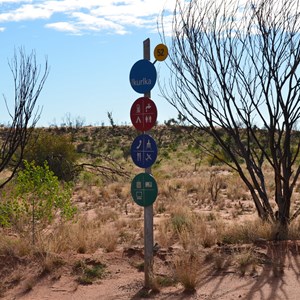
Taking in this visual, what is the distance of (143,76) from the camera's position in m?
7.69

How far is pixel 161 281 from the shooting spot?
311 inches

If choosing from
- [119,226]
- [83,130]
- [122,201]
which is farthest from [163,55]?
[83,130]

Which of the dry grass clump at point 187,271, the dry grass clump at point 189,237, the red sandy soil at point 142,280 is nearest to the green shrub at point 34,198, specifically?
the red sandy soil at point 142,280

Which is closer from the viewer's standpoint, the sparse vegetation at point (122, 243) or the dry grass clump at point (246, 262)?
the dry grass clump at point (246, 262)

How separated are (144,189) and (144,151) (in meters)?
0.52

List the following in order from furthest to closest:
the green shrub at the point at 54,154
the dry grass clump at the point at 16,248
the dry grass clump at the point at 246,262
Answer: the green shrub at the point at 54,154 → the dry grass clump at the point at 16,248 → the dry grass clump at the point at 246,262

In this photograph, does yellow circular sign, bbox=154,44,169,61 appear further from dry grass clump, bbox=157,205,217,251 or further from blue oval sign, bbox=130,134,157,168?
dry grass clump, bbox=157,205,217,251

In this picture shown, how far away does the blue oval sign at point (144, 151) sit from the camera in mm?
7605

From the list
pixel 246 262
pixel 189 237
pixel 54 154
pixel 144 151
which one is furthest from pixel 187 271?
pixel 54 154

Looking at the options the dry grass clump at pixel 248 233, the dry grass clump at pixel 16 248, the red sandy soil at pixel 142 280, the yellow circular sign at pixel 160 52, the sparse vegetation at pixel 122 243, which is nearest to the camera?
the red sandy soil at pixel 142 280

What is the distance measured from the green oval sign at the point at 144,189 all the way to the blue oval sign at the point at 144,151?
167mm

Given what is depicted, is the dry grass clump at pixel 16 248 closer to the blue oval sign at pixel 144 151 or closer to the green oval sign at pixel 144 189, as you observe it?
the green oval sign at pixel 144 189

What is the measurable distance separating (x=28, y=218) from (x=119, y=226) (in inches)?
144

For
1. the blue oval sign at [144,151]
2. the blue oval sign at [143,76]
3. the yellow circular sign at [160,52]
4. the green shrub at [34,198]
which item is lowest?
the green shrub at [34,198]
